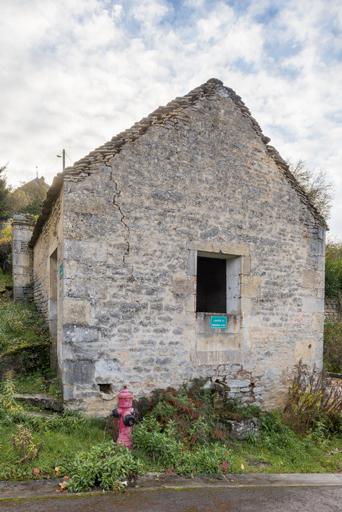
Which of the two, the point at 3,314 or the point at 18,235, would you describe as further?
the point at 18,235

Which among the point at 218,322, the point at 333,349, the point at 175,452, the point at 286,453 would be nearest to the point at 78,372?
the point at 175,452

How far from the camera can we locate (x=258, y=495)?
3.94m

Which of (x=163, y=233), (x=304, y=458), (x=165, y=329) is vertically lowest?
(x=304, y=458)

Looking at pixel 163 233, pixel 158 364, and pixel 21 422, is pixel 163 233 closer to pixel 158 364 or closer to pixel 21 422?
pixel 158 364

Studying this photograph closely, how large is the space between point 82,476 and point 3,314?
577cm

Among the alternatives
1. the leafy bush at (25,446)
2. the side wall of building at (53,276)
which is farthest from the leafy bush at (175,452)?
the side wall of building at (53,276)

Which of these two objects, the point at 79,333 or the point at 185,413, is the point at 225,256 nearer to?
the point at 185,413

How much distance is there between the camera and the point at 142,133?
236 inches

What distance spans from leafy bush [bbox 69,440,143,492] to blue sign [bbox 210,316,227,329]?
108 inches

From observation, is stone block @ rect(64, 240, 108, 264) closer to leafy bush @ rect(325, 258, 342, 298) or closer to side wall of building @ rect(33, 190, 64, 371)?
side wall of building @ rect(33, 190, 64, 371)

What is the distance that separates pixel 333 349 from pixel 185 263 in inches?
282

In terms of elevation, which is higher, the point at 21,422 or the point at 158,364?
the point at 158,364

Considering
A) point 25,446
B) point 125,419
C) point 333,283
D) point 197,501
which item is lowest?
point 197,501

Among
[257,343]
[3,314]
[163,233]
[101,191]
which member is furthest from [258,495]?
[3,314]
